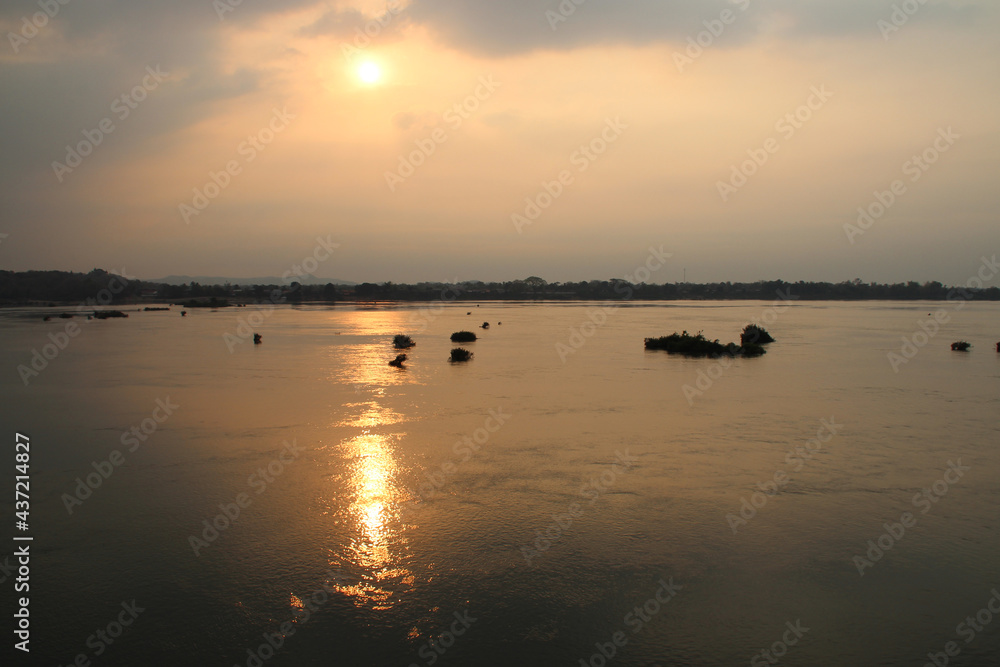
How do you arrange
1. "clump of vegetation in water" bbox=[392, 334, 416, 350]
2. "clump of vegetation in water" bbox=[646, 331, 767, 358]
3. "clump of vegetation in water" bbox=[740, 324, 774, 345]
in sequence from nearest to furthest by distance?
"clump of vegetation in water" bbox=[646, 331, 767, 358] < "clump of vegetation in water" bbox=[392, 334, 416, 350] < "clump of vegetation in water" bbox=[740, 324, 774, 345]

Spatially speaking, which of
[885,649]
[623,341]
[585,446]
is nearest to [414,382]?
[585,446]

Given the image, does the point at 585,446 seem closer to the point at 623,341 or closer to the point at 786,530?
the point at 786,530

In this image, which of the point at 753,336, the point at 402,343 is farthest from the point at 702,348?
the point at 402,343

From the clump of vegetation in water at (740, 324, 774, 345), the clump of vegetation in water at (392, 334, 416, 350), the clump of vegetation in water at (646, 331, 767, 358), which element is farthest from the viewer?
the clump of vegetation in water at (740, 324, 774, 345)

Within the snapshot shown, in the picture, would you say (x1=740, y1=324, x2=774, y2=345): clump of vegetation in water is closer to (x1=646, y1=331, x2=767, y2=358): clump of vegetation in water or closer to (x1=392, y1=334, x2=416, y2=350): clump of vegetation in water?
(x1=646, y1=331, x2=767, y2=358): clump of vegetation in water

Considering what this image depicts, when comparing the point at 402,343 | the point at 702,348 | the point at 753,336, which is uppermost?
the point at 753,336

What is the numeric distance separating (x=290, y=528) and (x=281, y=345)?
94.5 feet

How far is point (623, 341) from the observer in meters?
38.8

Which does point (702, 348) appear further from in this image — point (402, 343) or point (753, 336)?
point (402, 343)

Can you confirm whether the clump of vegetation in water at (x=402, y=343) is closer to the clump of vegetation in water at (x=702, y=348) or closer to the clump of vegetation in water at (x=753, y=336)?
the clump of vegetation in water at (x=702, y=348)

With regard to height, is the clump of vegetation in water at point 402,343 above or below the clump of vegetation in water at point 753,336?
below

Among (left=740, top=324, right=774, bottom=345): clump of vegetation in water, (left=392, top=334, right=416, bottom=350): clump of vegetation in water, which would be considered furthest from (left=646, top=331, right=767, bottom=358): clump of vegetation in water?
(left=392, top=334, right=416, bottom=350): clump of vegetation in water

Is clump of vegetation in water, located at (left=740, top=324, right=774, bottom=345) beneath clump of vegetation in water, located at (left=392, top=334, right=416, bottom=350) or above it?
above

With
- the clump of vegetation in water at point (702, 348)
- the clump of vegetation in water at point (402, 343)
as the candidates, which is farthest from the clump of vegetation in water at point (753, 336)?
the clump of vegetation in water at point (402, 343)
